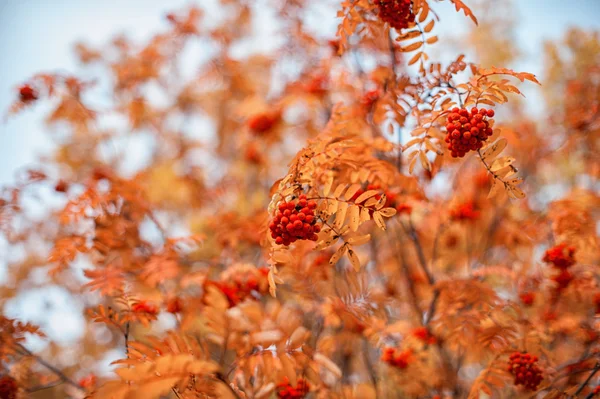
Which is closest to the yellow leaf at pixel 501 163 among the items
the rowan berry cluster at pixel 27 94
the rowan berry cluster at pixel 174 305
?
the rowan berry cluster at pixel 174 305

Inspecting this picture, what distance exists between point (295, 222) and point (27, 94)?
3.31m

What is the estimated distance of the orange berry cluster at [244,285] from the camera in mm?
2680

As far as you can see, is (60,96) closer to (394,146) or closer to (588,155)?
(394,146)

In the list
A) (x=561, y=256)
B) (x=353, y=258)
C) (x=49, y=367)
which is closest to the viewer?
(x=353, y=258)

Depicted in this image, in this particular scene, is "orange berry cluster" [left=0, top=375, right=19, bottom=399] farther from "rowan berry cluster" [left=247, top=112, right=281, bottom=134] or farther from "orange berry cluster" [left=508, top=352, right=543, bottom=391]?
"rowan berry cluster" [left=247, top=112, right=281, bottom=134]

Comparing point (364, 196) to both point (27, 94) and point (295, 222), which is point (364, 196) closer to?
point (295, 222)

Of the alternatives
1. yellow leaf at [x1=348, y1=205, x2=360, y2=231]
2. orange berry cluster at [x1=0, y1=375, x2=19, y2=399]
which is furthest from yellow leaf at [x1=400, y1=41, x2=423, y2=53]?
orange berry cluster at [x1=0, y1=375, x2=19, y2=399]

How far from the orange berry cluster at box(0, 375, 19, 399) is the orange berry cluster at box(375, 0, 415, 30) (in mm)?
3092

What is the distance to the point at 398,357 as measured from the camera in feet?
9.45

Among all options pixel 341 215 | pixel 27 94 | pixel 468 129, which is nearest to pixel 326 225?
pixel 341 215

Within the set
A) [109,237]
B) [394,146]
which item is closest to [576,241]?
Answer: [394,146]

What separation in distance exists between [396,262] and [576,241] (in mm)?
1824

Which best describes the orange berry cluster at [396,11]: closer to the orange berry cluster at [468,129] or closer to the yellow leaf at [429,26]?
the yellow leaf at [429,26]

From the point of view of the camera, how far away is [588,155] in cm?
406
